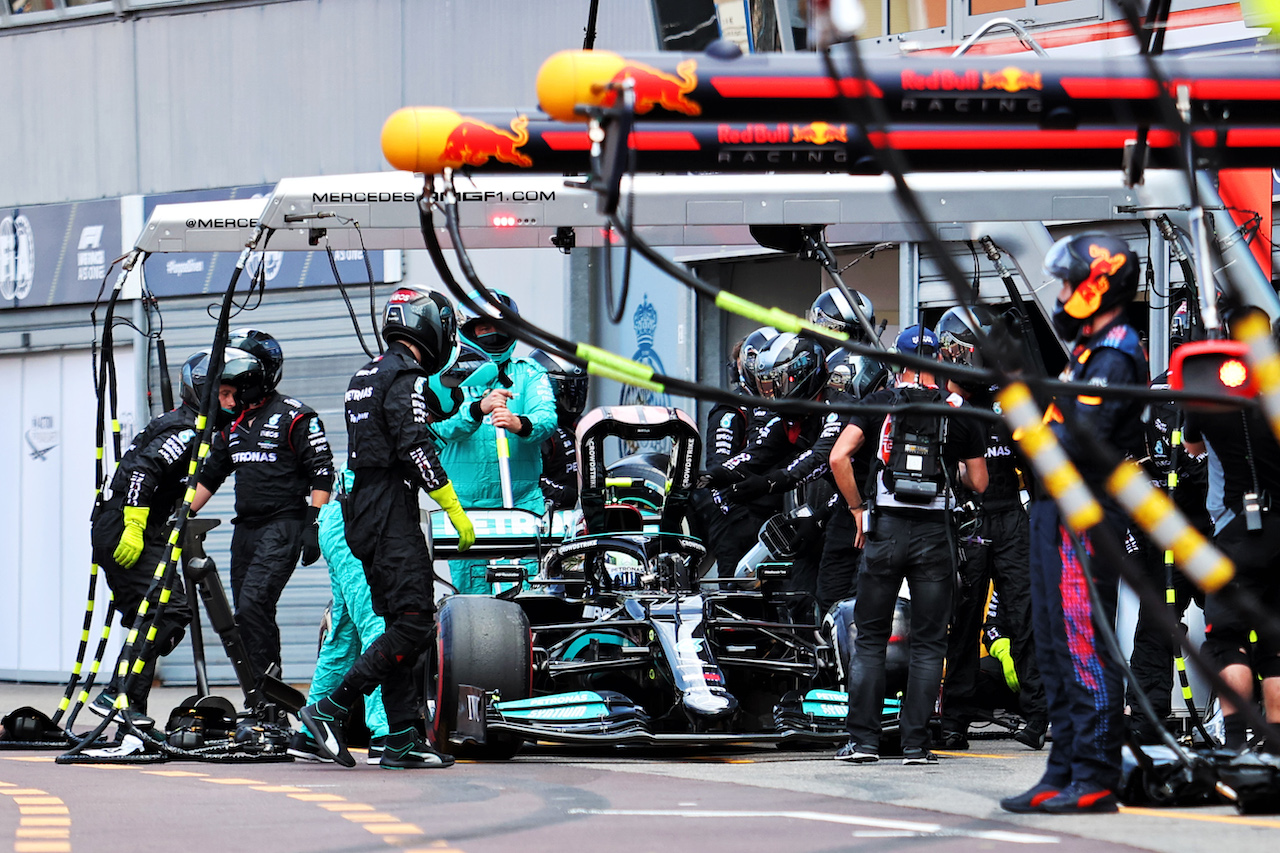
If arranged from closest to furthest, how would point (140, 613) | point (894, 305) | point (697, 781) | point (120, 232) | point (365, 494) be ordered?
point (697, 781)
point (365, 494)
point (140, 613)
point (894, 305)
point (120, 232)

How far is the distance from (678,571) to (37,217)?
10.0m

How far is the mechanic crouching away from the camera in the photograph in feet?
28.1

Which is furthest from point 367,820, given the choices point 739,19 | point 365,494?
point 739,19

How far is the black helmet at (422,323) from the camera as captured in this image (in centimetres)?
904

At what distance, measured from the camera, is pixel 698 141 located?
570 cm

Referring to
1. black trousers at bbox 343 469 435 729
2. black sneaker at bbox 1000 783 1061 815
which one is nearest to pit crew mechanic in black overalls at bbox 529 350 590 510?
black trousers at bbox 343 469 435 729

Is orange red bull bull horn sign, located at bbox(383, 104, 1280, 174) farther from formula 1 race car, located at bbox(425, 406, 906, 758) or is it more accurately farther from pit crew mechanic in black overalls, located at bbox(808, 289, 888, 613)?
pit crew mechanic in black overalls, located at bbox(808, 289, 888, 613)

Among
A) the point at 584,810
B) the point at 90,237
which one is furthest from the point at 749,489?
the point at 90,237

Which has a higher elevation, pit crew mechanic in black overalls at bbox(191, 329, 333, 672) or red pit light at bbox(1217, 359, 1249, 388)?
red pit light at bbox(1217, 359, 1249, 388)

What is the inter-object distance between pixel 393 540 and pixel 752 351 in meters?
3.19

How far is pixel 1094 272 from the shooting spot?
6543mm

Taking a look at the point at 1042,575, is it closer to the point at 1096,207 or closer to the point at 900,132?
the point at 900,132

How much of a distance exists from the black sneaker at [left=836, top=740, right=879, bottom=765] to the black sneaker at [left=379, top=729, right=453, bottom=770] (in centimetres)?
177

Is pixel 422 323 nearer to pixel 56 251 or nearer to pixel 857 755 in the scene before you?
→ pixel 857 755
